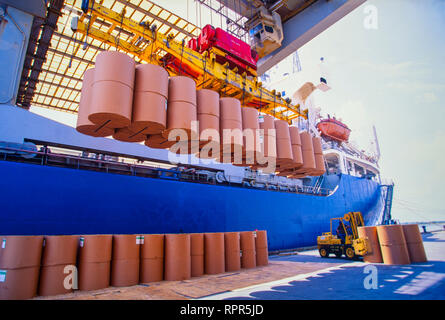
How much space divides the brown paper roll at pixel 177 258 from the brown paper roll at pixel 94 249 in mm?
1305

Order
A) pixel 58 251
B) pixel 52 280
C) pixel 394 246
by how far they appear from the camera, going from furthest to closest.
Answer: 1. pixel 394 246
2. pixel 58 251
3. pixel 52 280

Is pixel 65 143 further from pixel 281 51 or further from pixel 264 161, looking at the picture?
pixel 281 51

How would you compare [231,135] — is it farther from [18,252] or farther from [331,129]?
[331,129]

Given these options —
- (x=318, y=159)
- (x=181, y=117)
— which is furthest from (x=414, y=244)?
(x=181, y=117)

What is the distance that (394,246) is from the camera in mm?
7301

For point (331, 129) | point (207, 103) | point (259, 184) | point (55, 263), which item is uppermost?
point (331, 129)

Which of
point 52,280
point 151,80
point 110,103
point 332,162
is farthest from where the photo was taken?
point 332,162

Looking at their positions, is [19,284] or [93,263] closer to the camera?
[19,284]

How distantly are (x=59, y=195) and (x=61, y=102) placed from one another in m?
14.4

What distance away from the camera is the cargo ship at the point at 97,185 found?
6137 millimetres

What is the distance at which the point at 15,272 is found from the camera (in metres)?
4.14

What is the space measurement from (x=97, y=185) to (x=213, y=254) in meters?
3.72

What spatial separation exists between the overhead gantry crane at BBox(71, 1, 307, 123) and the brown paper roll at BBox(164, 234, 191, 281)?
144 inches
